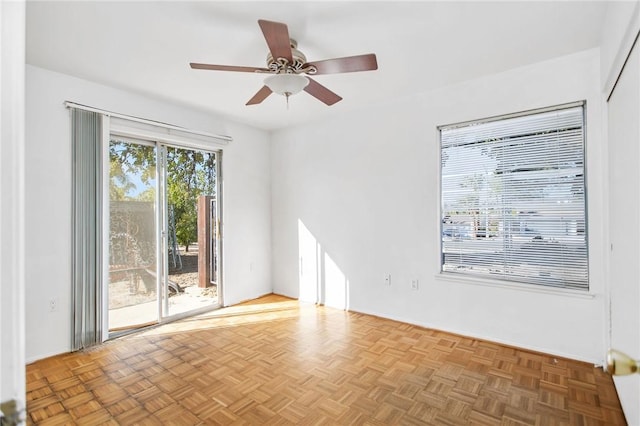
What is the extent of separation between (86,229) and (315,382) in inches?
97.7

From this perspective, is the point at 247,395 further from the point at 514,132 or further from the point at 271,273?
the point at 514,132

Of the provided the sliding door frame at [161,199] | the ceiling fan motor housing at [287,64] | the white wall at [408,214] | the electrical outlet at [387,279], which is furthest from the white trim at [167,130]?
the electrical outlet at [387,279]

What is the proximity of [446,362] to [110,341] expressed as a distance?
3.11 metres

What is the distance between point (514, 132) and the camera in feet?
9.78

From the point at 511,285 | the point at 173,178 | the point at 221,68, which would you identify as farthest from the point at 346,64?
the point at 173,178

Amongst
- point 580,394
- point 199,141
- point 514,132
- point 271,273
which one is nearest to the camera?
point 580,394

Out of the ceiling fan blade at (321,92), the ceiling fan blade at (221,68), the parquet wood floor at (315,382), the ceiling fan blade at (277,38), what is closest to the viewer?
the ceiling fan blade at (277,38)

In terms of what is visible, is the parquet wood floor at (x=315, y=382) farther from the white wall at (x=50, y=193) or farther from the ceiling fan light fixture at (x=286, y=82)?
the ceiling fan light fixture at (x=286, y=82)

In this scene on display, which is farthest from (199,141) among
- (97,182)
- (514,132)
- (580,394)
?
(580,394)

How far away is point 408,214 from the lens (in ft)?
11.7

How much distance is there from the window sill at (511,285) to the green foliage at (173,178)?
2.97 m

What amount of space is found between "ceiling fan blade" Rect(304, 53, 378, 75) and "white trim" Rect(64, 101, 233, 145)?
215 centimetres

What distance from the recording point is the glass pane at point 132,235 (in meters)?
3.31

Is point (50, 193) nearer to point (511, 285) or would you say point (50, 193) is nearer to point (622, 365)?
point (622, 365)
